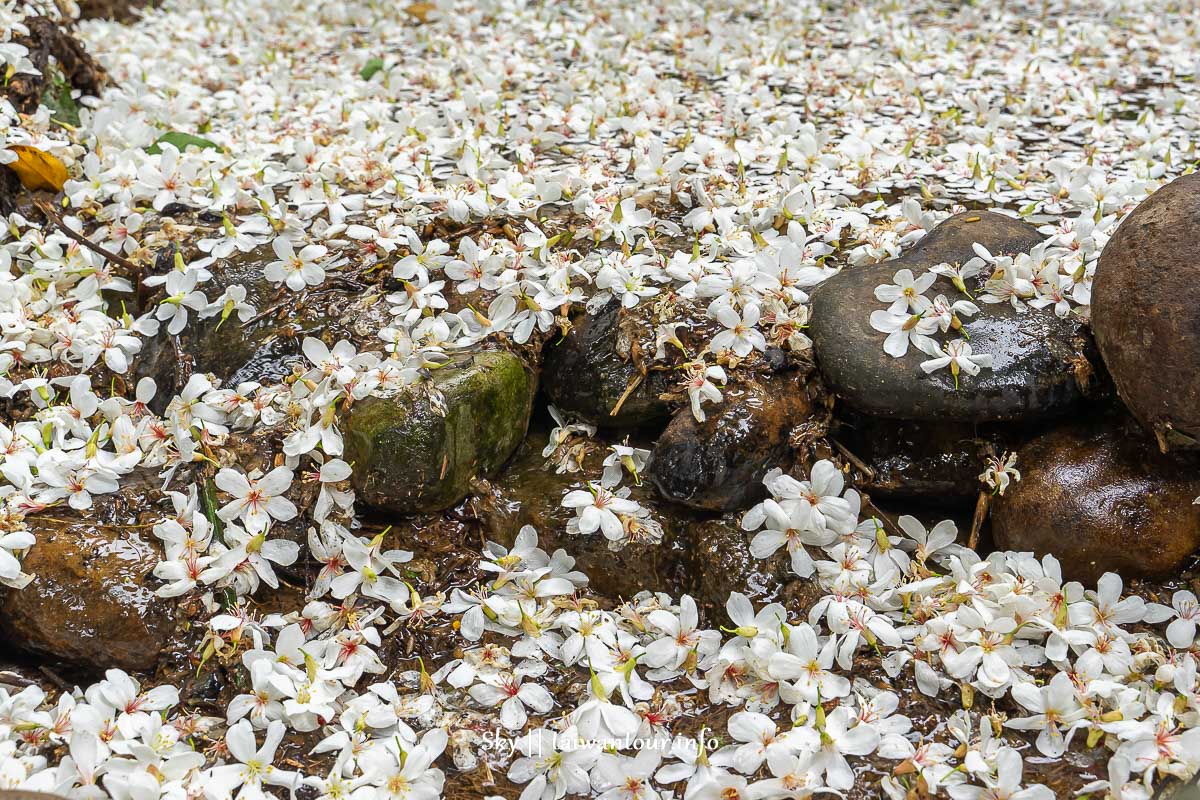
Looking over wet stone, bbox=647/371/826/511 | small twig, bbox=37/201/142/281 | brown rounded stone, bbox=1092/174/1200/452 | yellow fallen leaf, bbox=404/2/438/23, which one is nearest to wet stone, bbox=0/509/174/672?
small twig, bbox=37/201/142/281

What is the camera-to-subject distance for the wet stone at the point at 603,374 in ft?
8.90

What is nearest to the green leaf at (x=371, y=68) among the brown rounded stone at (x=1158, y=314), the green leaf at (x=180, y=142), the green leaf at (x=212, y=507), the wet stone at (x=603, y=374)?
the green leaf at (x=180, y=142)

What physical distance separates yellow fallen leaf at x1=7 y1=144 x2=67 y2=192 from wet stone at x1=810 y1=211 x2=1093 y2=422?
3.05m

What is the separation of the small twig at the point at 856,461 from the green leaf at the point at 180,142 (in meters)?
2.90

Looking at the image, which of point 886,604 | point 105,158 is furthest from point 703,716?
point 105,158

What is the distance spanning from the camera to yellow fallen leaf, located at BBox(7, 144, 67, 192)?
11.3 feet

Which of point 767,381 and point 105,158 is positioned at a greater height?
point 105,158

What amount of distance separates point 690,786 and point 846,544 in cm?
85

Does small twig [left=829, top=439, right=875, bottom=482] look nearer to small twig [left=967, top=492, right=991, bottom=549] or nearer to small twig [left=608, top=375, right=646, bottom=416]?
small twig [left=967, top=492, right=991, bottom=549]

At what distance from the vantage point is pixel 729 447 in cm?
250

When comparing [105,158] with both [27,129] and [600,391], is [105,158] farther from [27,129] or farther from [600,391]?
[600,391]

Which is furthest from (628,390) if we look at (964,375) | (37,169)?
(37,169)

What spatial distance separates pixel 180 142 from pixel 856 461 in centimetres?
308

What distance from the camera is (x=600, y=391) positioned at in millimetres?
2766
